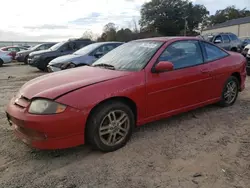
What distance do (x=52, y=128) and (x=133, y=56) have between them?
1851 mm

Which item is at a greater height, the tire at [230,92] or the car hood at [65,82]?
the car hood at [65,82]

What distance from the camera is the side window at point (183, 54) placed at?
4.26 m

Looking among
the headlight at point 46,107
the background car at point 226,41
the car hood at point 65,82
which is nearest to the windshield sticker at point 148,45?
the car hood at point 65,82

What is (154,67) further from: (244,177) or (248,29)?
(248,29)

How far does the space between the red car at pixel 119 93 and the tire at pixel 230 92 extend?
0.08m

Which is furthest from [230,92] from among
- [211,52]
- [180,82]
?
[180,82]

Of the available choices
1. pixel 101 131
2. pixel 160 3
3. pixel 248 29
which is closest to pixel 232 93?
pixel 101 131

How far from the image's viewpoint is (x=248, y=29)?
52188mm

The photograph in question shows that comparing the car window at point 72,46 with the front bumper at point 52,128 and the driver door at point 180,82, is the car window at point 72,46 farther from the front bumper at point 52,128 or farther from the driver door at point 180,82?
the front bumper at point 52,128

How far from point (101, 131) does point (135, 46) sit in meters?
1.83

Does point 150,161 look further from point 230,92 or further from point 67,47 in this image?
point 67,47

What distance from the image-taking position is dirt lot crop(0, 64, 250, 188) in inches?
113

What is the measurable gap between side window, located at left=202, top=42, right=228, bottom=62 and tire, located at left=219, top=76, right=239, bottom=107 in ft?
1.70

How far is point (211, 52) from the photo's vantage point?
4.97 meters
